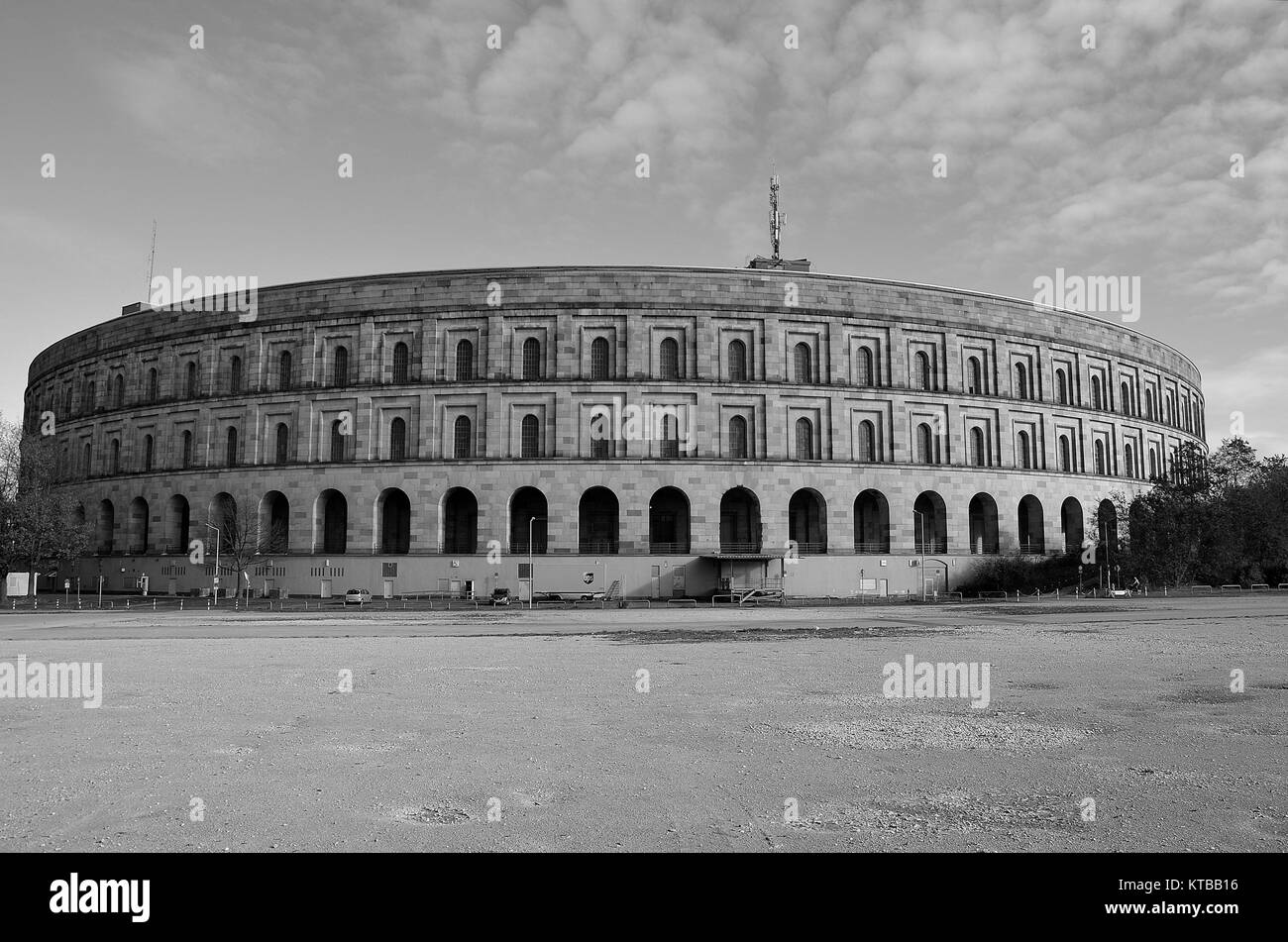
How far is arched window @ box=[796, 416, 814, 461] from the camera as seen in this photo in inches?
2459

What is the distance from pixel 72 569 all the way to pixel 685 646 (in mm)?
71272

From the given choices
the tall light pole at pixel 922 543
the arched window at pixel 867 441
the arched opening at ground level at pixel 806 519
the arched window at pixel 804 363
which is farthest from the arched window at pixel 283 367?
the tall light pole at pixel 922 543

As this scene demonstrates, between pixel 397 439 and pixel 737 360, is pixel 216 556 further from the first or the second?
pixel 737 360

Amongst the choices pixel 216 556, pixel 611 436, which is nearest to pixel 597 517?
pixel 611 436

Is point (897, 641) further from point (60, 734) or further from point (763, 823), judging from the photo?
point (60, 734)

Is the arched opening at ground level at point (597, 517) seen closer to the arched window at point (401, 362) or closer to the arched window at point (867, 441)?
the arched window at point (401, 362)

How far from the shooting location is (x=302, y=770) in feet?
32.4

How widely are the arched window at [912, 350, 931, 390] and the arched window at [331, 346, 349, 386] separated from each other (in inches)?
1691

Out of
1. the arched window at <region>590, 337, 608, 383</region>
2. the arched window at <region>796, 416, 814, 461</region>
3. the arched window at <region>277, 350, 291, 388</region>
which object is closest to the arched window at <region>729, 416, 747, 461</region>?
the arched window at <region>796, 416, 814, 461</region>

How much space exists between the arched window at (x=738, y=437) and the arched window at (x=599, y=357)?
32.4ft

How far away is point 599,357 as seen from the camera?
2432 inches

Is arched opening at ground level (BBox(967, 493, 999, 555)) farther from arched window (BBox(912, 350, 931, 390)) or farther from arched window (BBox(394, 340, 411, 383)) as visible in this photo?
arched window (BBox(394, 340, 411, 383))
